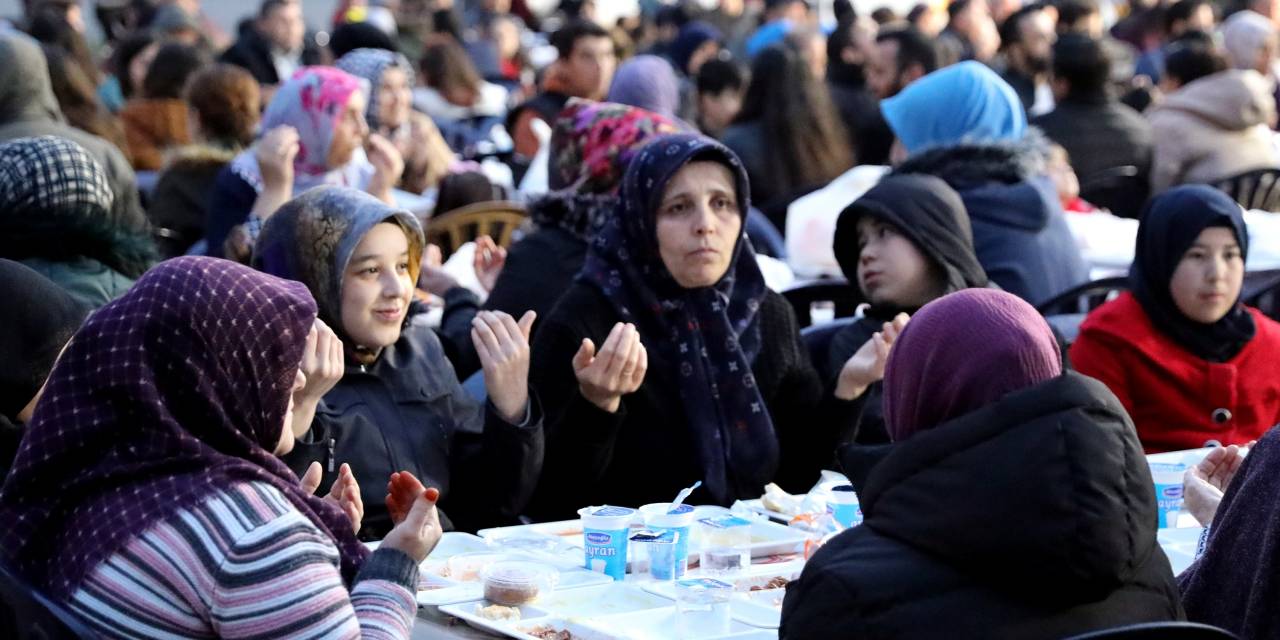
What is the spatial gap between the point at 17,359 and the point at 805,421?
1.97 metres


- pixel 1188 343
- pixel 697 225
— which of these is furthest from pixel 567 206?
pixel 1188 343

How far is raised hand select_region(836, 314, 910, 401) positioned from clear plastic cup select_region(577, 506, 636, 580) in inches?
Result: 41.0

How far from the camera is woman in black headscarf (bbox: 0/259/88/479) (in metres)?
3.08

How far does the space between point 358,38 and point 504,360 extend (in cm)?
744

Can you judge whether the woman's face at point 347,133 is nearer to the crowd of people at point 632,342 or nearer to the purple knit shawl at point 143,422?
the crowd of people at point 632,342

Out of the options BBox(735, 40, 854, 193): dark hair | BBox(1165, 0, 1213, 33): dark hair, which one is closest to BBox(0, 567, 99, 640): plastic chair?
BBox(735, 40, 854, 193): dark hair

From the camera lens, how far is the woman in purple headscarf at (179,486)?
2.30m

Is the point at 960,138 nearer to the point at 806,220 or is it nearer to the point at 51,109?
the point at 806,220

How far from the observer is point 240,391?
7.99ft

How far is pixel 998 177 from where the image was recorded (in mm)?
5570

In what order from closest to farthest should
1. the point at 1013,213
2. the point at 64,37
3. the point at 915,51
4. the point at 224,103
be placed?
the point at 1013,213, the point at 224,103, the point at 915,51, the point at 64,37

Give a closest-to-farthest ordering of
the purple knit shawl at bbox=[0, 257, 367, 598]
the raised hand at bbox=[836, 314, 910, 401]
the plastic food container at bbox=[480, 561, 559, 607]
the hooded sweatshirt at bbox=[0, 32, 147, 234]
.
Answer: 1. the purple knit shawl at bbox=[0, 257, 367, 598]
2. the plastic food container at bbox=[480, 561, 559, 607]
3. the raised hand at bbox=[836, 314, 910, 401]
4. the hooded sweatshirt at bbox=[0, 32, 147, 234]

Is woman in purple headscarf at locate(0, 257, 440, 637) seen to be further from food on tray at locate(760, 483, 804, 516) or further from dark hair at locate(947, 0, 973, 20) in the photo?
dark hair at locate(947, 0, 973, 20)

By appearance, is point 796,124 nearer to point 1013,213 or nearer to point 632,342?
point 1013,213
